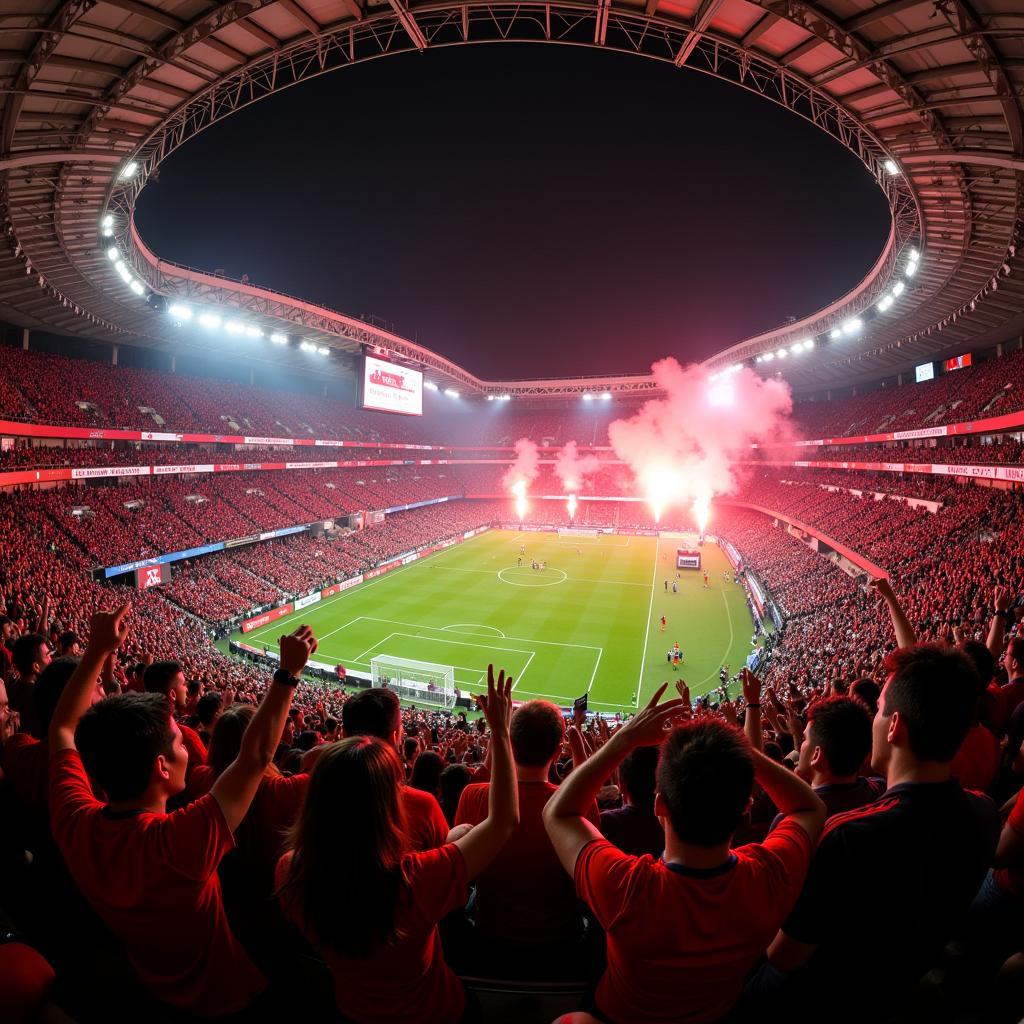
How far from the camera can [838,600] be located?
2509 cm

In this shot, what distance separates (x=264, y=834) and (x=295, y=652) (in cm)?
121

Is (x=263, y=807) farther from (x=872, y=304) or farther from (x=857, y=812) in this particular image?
(x=872, y=304)

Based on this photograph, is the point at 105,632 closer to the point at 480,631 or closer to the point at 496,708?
the point at 496,708

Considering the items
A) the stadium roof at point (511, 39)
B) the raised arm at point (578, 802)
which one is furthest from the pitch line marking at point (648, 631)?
the raised arm at point (578, 802)

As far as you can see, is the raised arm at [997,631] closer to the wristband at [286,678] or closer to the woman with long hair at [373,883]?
the woman with long hair at [373,883]

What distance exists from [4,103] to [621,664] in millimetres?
26052

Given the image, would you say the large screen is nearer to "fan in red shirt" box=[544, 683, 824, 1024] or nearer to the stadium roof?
the stadium roof

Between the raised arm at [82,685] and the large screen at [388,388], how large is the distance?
1427 inches

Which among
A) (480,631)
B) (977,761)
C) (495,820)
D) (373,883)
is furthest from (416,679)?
(373,883)

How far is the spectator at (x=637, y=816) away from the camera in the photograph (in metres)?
3.33

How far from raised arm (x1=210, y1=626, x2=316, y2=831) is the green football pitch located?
20.2m

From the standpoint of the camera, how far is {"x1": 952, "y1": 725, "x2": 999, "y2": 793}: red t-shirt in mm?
3748

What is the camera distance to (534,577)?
134 ft

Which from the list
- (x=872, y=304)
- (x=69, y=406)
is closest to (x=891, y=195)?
(x=872, y=304)
